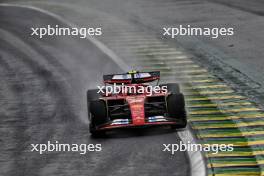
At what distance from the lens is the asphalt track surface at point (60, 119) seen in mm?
16062

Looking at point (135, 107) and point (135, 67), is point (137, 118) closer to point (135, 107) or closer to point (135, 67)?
point (135, 107)

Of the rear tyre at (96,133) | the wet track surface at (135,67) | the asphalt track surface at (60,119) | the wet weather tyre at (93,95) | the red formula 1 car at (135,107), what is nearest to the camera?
the asphalt track surface at (60,119)

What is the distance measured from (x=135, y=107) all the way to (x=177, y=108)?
969mm

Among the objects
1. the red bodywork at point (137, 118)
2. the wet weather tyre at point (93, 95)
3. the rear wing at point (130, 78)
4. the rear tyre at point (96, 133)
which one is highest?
the rear wing at point (130, 78)

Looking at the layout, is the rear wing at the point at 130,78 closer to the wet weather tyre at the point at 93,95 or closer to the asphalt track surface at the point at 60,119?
the wet weather tyre at the point at 93,95

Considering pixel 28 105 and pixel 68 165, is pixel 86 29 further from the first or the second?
pixel 68 165

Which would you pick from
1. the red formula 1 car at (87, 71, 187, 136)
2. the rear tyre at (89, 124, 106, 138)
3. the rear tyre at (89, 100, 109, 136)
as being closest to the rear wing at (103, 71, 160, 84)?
the red formula 1 car at (87, 71, 187, 136)

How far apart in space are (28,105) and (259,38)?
40.3 feet

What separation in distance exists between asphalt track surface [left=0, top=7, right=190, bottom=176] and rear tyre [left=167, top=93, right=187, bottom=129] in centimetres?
40

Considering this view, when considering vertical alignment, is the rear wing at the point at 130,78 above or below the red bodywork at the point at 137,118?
above

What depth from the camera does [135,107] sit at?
1808 cm

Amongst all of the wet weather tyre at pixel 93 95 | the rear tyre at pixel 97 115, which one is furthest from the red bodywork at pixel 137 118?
the wet weather tyre at pixel 93 95

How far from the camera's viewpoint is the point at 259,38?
30.8 meters

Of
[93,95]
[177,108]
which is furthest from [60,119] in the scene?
[177,108]
